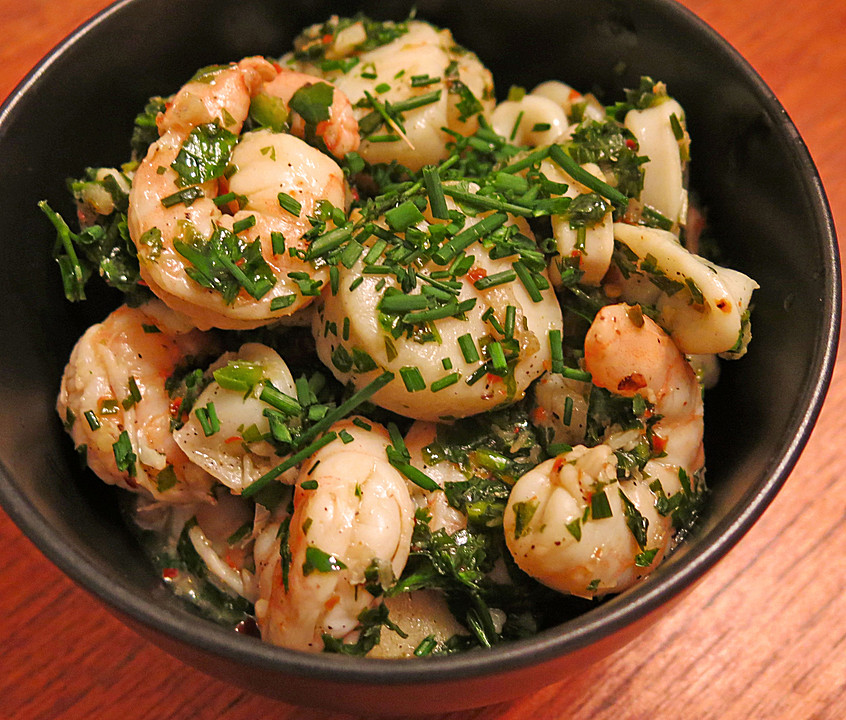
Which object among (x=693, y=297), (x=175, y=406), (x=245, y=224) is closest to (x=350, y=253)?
(x=245, y=224)

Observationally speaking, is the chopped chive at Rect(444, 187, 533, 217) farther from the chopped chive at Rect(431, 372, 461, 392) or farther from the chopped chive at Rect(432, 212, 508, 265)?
the chopped chive at Rect(431, 372, 461, 392)

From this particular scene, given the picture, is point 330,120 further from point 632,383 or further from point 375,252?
point 632,383

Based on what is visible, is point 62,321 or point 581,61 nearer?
point 62,321

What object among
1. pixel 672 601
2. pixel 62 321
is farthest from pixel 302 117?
pixel 672 601

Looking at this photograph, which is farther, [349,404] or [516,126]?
[516,126]

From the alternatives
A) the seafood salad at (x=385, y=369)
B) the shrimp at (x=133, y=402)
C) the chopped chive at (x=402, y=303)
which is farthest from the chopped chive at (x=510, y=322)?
the shrimp at (x=133, y=402)

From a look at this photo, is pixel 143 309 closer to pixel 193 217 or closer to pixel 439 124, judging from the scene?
pixel 193 217

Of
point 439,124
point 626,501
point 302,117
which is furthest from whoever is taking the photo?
point 439,124
